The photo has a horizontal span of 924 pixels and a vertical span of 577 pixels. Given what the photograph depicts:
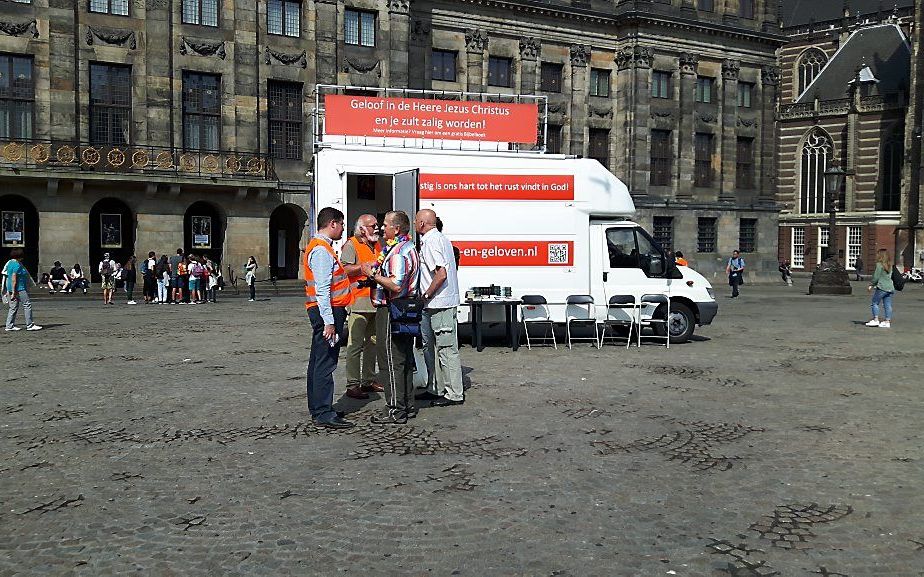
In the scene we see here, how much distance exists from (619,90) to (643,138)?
9.56 ft

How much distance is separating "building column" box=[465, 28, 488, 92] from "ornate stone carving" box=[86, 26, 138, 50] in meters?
15.1

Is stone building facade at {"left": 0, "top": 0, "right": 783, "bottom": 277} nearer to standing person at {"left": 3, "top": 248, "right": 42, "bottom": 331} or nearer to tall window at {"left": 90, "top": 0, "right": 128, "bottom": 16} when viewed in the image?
tall window at {"left": 90, "top": 0, "right": 128, "bottom": 16}

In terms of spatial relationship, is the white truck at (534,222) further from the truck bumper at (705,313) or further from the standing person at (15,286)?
the standing person at (15,286)

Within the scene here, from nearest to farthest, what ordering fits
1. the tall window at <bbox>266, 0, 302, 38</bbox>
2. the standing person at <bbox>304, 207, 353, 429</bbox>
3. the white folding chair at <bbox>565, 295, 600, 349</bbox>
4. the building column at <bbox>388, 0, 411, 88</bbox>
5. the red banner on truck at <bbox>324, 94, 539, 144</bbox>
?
the standing person at <bbox>304, 207, 353, 429</bbox>
the white folding chair at <bbox>565, 295, 600, 349</bbox>
the red banner on truck at <bbox>324, 94, 539, 144</bbox>
the tall window at <bbox>266, 0, 302, 38</bbox>
the building column at <bbox>388, 0, 411, 88</bbox>

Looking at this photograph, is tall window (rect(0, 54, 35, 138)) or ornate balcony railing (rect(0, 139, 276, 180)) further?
tall window (rect(0, 54, 35, 138))

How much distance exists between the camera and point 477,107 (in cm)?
1572

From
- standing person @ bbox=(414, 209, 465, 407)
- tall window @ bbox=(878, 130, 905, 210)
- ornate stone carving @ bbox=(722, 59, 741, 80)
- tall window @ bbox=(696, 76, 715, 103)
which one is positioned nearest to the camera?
standing person @ bbox=(414, 209, 465, 407)

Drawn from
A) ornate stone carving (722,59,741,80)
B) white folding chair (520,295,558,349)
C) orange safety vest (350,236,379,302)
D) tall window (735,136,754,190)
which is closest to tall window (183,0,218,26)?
white folding chair (520,295,558,349)

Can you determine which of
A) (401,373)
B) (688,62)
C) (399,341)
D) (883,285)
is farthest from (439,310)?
(688,62)

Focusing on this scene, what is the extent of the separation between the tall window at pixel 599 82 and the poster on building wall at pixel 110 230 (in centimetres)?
2414

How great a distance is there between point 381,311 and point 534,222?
6.17 metres

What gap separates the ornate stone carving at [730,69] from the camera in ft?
146

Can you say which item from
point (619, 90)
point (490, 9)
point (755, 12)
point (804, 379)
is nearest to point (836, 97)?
point (755, 12)

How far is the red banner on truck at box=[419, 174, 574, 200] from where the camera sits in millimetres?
14109
